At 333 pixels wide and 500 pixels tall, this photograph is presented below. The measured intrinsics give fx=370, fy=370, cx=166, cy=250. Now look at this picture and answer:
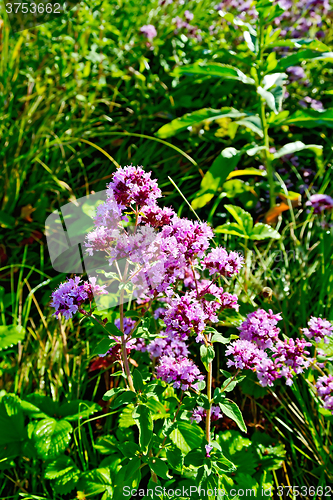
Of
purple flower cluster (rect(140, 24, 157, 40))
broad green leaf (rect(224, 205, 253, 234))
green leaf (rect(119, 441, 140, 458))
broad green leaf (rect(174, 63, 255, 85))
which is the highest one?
purple flower cluster (rect(140, 24, 157, 40))

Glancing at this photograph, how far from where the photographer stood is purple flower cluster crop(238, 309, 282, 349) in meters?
1.23

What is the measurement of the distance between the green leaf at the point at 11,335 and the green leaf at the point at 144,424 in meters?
0.90

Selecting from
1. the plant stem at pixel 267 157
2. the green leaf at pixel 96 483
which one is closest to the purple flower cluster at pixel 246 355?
the green leaf at pixel 96 483

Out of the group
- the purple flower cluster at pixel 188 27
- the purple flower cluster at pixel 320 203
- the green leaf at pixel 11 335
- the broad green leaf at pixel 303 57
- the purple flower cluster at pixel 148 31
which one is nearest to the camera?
the green leaf at pixel 11 335

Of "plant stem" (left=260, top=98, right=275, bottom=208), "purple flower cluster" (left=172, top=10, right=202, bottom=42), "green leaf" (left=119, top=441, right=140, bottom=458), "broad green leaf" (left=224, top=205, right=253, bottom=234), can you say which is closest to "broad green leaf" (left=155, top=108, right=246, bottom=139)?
"plant stem" (left=260, top=98, right=275, bottom=208)

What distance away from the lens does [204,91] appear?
2928mm

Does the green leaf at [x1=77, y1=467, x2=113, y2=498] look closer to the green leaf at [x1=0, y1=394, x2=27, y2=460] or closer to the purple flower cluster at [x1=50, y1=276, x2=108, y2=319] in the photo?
the green leaf at [x1=0, y1=394, x2=27, y2=460]

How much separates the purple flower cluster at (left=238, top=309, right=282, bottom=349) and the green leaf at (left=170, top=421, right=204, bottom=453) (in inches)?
13.7

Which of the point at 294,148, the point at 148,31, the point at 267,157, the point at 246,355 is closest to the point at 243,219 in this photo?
the point at 267,157

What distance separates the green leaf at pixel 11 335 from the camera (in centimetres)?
168

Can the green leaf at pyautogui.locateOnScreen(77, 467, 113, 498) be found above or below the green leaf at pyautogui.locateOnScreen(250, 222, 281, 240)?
below

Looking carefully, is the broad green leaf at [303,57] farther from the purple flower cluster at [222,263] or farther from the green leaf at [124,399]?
the green leaf at [124,399]

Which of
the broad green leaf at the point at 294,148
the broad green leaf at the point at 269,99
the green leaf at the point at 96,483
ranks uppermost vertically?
the broad green leaf at the point at 269,99

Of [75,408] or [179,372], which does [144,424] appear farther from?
[75,408]
